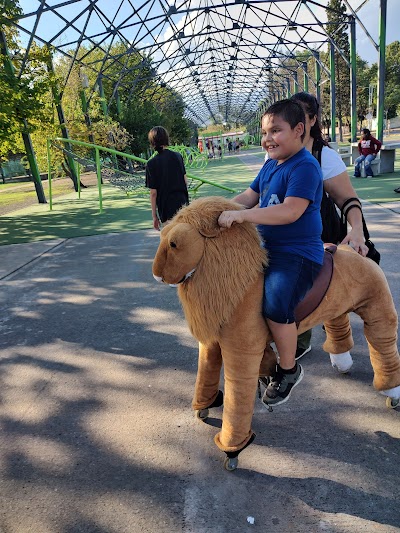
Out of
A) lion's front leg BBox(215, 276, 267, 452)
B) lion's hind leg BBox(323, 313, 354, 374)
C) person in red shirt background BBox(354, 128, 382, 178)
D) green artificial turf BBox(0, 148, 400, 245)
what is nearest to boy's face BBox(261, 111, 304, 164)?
lion's front leg BBox(215, 276, 267, 452)

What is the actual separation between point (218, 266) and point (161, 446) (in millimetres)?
1098

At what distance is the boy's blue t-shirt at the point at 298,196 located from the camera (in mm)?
1755

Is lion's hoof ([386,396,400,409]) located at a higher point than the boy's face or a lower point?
lower

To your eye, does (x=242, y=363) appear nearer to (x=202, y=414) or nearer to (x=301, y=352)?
(x=202, y=414)

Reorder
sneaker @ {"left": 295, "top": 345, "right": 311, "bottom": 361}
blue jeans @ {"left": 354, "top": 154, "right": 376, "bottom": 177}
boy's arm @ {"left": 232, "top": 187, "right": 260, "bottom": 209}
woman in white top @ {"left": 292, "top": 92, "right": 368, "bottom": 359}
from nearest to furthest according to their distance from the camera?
boy's arm @ {"left": 232, "top": 187, "right": 260, "bottom": 209}, woman in white top @ {"left": 292, "top": 92, "right": 368, "bottom": 359}, sneaker @ {"left": 295, "top": 345, "right": 311, "bottom": 361}, blue jeans @ {"left": 354, "top": 154, "right": 376, "bottom": 177}

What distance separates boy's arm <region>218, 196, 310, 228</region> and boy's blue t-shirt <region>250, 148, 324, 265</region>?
44 millimetres

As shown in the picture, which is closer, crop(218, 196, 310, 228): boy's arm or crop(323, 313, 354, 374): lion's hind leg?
crop(218, 196, 310, 228): boy's arm

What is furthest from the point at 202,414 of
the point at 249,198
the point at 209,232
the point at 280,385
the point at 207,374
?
the point at 249,198

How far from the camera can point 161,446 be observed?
7.04 ft

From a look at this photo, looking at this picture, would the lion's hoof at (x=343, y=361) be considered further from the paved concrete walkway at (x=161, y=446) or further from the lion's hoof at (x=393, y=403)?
the lion's hoof at (x=393, y=403)

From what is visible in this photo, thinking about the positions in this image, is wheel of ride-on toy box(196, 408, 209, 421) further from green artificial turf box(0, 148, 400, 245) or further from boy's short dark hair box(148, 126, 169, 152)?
green artificial turf box(0, 148, 400, 245)

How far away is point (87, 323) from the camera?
3844mm

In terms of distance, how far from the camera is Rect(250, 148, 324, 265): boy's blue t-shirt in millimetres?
1755

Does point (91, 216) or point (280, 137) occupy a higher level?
point (280, 137)
